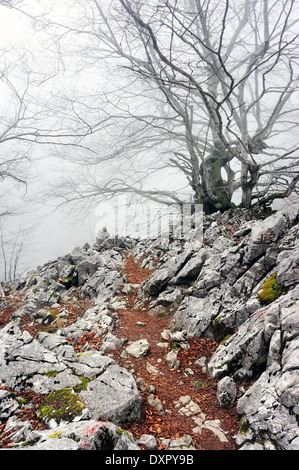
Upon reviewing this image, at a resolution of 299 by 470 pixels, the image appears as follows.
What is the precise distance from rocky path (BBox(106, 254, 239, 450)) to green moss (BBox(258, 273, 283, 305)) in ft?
3.82

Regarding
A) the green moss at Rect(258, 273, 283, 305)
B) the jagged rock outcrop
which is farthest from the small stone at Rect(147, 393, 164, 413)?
the green moss at Rect(258, 273, 283, 305)

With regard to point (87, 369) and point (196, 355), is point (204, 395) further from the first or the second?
point (87, 369)

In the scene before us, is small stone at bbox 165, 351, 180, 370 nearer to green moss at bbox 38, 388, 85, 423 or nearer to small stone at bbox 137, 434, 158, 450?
small stone at bbox 137, 434, 158, 450

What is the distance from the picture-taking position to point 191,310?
470cm

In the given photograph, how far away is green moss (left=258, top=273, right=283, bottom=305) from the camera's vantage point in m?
3.55

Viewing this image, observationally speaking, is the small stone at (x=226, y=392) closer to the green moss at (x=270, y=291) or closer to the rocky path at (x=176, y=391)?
the rocky path at (x=176, y=391)

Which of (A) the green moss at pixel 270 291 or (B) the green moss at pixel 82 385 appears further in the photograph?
(A) the green moss at pixel 270 291

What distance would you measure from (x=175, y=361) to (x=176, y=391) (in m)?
0.53

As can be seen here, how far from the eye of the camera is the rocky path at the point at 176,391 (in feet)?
8.11

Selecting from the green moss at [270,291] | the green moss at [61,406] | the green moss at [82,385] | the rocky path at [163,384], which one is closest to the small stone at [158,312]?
the rocky path at [163,384]

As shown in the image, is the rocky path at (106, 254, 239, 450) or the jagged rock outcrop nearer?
the jagged rock outcrop

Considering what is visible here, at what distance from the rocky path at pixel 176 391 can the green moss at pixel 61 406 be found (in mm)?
613

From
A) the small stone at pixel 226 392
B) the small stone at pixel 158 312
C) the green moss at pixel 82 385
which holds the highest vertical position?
the green moss at pixel 82 385

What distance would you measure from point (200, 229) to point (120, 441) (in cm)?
666
